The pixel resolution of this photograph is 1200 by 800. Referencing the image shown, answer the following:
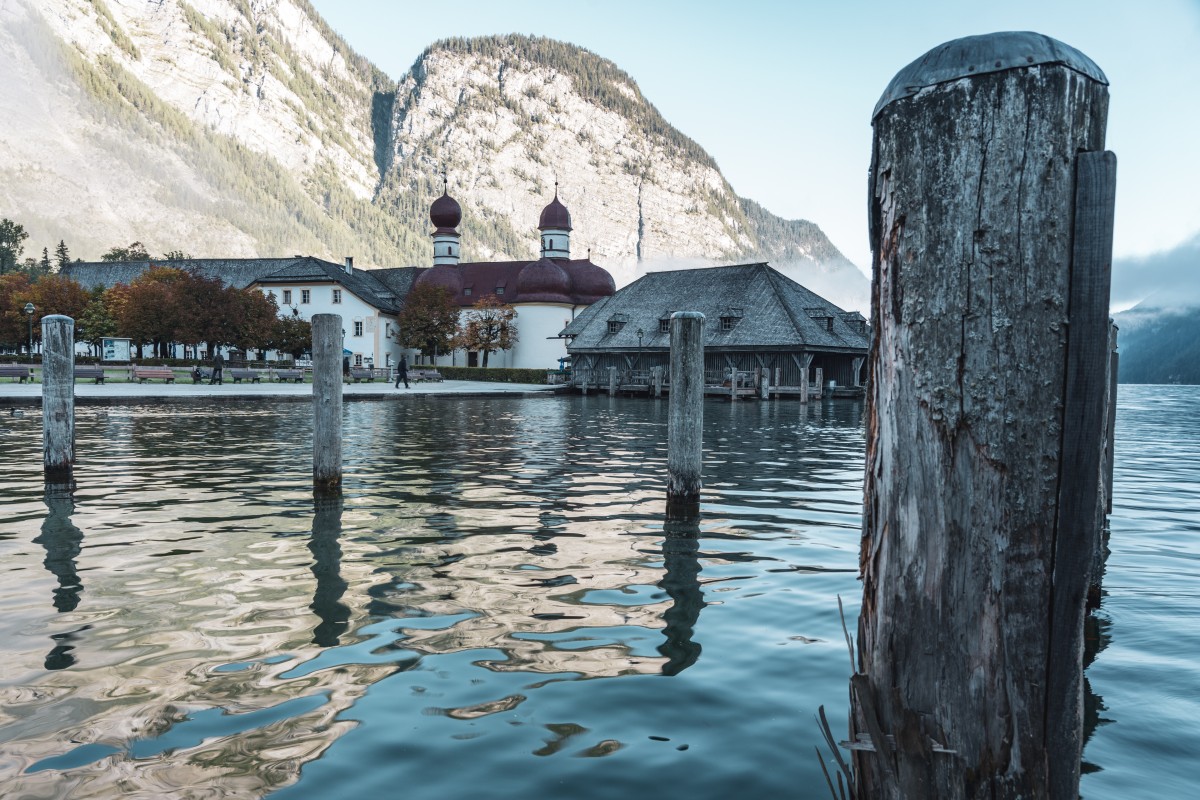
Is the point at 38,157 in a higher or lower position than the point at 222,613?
higher

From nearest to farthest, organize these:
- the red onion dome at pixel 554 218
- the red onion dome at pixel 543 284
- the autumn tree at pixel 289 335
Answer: the autumn tree at pixel 289 335, the red onion dome at pixel 543 284, the red onion dome at pixel 554 218

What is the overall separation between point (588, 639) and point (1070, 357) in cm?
375

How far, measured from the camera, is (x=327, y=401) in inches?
410

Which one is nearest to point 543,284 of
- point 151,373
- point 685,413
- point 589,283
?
point 589,283

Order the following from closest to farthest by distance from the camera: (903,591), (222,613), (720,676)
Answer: (903,591) → (720,676) → (222,613)

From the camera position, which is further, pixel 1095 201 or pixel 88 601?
pixel 88 601

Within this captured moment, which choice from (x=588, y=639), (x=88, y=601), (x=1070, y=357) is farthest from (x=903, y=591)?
(x=88, y=601)

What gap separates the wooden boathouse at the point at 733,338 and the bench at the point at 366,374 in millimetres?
12047

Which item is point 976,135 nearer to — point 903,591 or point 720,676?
point 903,591

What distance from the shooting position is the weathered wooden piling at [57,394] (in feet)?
36.2

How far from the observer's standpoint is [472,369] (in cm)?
6875

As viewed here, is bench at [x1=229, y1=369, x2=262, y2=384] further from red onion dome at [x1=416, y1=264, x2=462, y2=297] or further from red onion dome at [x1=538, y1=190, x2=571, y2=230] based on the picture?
red onion dome at [x1=538, y1=190, x2=571, y2=230]

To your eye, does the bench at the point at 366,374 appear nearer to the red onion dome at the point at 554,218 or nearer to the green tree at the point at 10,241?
the red onion dome at the point at 554,218

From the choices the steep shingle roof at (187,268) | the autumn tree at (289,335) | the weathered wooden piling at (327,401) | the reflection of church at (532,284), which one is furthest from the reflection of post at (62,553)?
the steep shingle roof at (187,268)
